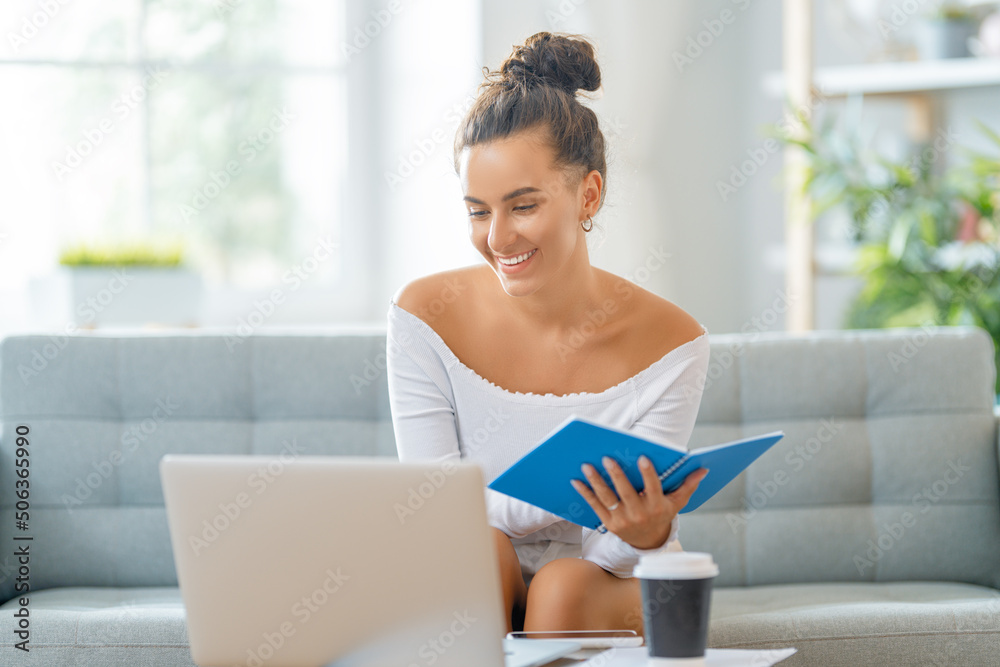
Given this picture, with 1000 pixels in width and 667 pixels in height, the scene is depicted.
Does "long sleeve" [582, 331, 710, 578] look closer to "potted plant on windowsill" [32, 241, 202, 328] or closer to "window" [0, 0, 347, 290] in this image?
"potted plant on windowsill" [32, 241, 202, 328]

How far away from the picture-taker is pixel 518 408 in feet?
4.99

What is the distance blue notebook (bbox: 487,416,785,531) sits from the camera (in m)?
0.98

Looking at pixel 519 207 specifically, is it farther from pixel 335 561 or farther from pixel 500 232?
pixel 335 561

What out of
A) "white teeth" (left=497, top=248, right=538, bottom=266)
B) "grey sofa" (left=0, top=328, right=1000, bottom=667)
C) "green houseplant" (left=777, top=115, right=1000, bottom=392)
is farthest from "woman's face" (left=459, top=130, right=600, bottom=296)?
"green houseplant" (left=777, top=115, right=1000, bottom=392)

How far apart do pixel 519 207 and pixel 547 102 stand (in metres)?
0.18

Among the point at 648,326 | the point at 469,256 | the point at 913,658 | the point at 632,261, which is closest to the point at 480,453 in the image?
the point at 648,326

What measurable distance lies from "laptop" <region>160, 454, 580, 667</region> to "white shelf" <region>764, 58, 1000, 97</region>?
2.38 meters

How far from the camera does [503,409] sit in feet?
5.00

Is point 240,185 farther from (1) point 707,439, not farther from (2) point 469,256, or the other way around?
(1) point 707,439

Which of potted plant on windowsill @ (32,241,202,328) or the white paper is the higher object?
potted plant on windowsill @ (32,241,202,328)

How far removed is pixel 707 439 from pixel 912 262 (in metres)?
1.12

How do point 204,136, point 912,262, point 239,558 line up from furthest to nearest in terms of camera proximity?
point 204,136 < point 912,262 < point 239,558

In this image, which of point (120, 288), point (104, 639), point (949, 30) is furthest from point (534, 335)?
point (949, 30)

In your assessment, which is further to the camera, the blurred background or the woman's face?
the blurred background
